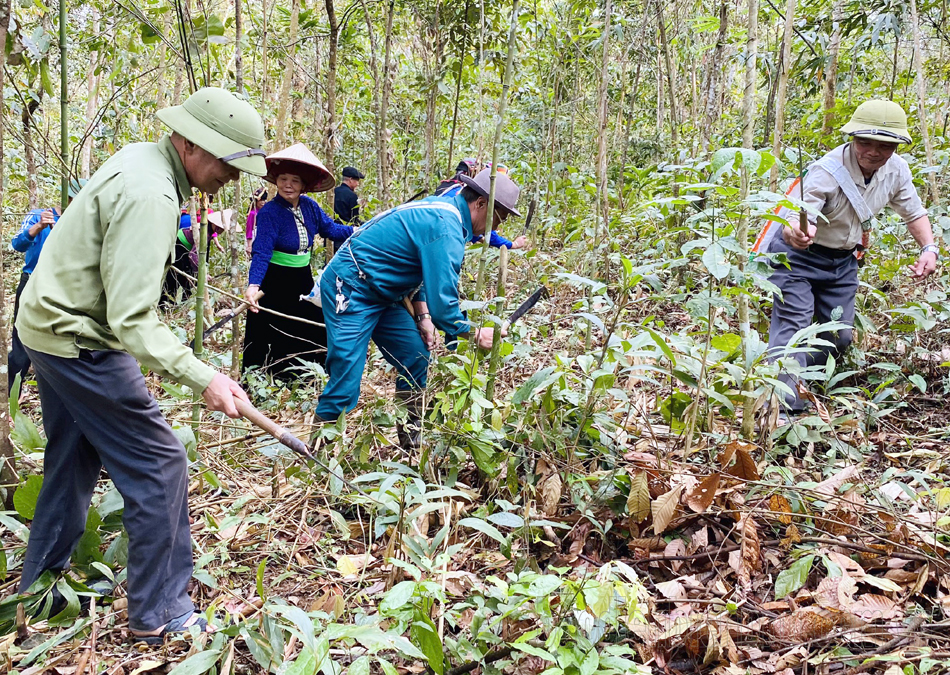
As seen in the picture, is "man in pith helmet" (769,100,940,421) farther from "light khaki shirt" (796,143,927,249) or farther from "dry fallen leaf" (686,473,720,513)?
"dry fallen leaf" (686,473,720,513)

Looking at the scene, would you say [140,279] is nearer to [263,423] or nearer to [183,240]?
[263,423]

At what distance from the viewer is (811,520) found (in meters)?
2.73

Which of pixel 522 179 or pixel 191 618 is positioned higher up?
pixel 522 179

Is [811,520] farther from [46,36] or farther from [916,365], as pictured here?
[46,36]

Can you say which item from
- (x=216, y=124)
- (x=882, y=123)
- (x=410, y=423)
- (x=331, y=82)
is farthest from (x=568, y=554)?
(x=331, y=82)

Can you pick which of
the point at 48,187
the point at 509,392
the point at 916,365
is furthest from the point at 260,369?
the point at 48,187

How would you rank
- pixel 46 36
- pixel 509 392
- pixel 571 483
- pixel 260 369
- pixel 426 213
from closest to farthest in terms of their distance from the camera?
1. pixel 571 483
2. pixel 46 36
3. pixel 426 213
4. pixel 509 392
5. pixel 260 369

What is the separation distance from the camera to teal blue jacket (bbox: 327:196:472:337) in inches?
139

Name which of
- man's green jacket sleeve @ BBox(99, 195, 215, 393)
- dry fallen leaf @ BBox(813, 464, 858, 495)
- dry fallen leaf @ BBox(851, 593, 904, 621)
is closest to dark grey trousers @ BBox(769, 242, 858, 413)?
dry fallen leaf @ BBox(813, 464, 858, 495)

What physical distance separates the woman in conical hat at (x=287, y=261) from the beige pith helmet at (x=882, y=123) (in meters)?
3.24

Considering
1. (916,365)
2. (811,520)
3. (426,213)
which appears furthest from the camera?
(916,365)

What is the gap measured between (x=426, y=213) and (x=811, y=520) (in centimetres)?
213

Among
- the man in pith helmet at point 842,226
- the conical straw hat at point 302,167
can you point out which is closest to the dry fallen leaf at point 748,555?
the man in pith helmet at point 842,226

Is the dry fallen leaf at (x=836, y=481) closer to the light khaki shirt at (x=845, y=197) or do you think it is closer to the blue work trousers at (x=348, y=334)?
the light khaki shirt at (x=845, y=197)
